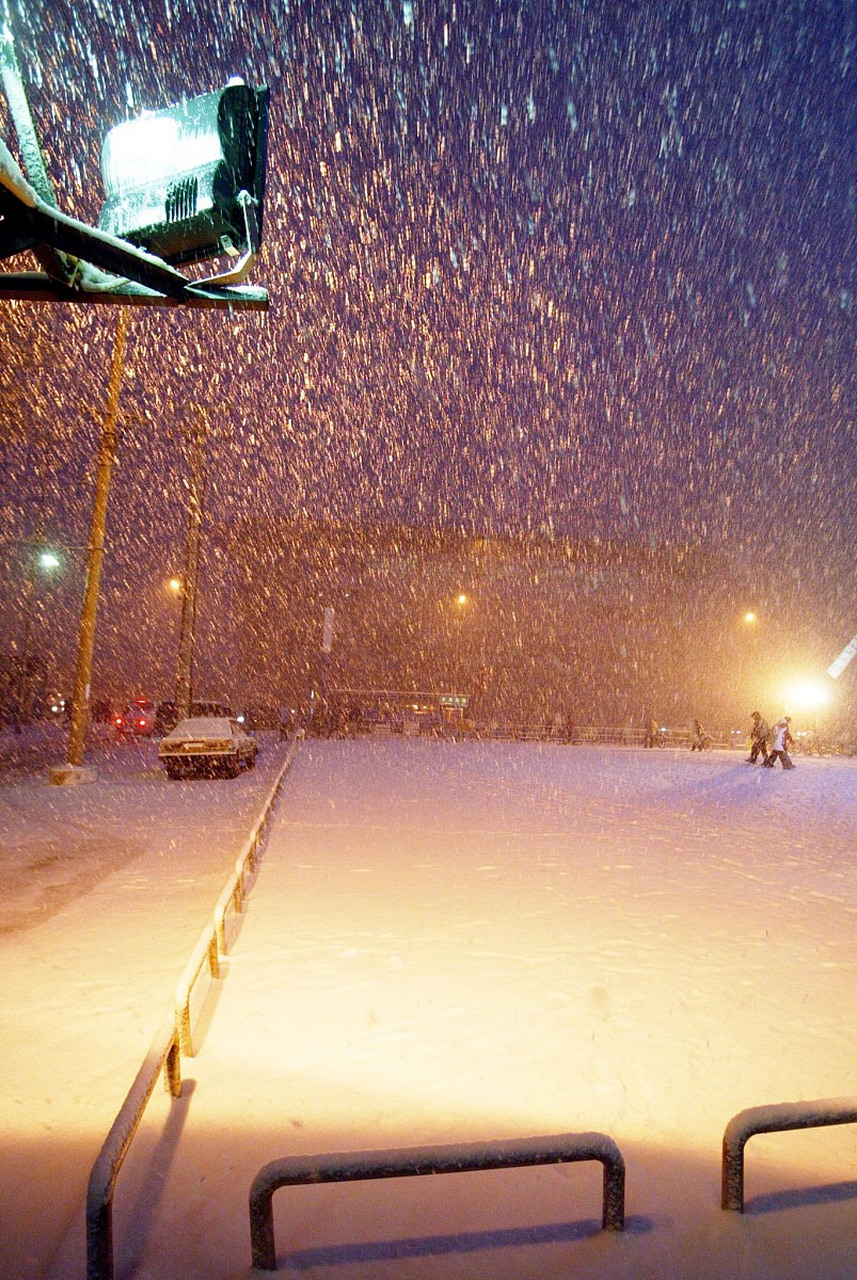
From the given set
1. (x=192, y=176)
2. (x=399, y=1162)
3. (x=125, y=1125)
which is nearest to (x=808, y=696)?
(x=192, y=176)

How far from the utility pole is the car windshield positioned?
228 cm

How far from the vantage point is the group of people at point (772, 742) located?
27516 mm

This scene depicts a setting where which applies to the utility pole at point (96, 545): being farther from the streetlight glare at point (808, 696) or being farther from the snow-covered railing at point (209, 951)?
the streetlight glare at point (808, 696)

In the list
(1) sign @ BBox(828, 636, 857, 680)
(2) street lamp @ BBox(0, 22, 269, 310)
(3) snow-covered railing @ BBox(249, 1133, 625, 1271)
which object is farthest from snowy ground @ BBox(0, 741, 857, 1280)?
(1) sign @ BBox(828, 636, 857, 680)

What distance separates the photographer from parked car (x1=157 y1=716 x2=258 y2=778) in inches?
742

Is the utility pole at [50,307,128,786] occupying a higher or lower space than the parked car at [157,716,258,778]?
higher

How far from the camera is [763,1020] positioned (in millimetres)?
4996

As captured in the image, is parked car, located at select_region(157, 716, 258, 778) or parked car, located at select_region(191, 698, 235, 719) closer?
parked car, located at select_region(157, 716, 258, 778)

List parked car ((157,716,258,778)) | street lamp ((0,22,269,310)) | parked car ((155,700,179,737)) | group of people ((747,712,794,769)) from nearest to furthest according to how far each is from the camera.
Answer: street lamp ((0,22,269,310)) → parked car ((157,716,258,778)) → group of people ((747,712,794,769)) → parked car ((155,700,179,737))

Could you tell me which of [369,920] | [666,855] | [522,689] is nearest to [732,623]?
[522,689]

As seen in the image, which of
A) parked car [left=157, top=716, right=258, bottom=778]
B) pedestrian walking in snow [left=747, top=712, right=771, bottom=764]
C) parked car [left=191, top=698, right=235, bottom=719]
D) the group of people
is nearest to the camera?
parked car [left=157, top=716, right=258, bottom=778]

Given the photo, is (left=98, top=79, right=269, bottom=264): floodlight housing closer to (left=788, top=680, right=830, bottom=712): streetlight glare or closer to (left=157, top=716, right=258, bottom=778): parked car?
(left=157, top=716, right=258, bottom=778): parked car

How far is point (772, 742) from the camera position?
27906 millimetres

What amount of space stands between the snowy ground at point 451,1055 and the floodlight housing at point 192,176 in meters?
4.20
